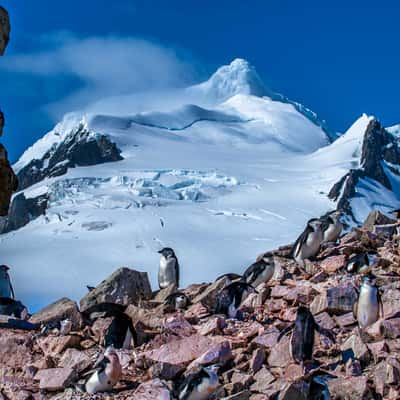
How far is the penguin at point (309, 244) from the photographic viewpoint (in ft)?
45.8

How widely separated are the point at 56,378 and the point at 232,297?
3.19 m

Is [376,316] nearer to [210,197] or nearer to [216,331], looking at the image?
[216,331]

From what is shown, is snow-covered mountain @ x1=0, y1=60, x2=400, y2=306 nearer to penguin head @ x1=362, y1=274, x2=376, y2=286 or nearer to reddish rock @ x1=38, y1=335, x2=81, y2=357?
reddish rock @ x1=38, y1=335, x2=81, y2=357

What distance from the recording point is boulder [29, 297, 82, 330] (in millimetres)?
10680

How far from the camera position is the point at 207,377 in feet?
25.4

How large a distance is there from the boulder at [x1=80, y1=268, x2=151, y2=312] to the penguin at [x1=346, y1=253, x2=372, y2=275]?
11.8 feet

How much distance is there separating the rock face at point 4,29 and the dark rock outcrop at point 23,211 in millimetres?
113641

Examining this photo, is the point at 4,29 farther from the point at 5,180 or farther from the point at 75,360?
the point at 75,360

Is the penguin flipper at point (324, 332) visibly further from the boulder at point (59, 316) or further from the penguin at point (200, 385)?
the boulder at point (59, 316)

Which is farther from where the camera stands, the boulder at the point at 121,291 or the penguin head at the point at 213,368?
the boulder at the point at 121,291

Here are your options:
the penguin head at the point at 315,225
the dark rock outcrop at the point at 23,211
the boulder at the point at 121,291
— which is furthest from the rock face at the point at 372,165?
the boulder at the point at 121,291

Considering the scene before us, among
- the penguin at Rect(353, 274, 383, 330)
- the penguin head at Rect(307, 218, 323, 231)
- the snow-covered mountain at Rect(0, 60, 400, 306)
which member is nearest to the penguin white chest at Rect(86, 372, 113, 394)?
the penguin at Rect(353, 274, 383, 330)

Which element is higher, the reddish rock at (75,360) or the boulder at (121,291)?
the boulder at (121,291)

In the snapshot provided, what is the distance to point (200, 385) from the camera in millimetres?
7730
